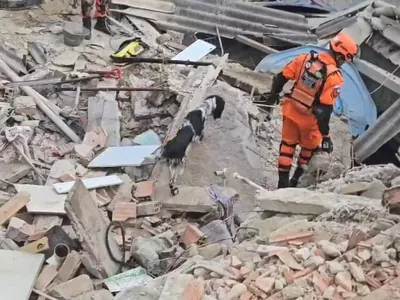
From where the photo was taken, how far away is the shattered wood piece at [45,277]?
18.4 ft

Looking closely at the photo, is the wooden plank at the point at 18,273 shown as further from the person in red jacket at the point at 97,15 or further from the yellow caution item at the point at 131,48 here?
the person in red jacket at the point at 97,15

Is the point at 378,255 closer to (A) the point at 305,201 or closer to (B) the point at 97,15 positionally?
(A) the point at 305,201

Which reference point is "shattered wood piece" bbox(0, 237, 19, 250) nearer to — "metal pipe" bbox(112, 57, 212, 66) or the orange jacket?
the orange jacket

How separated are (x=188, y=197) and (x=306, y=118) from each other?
168 cm

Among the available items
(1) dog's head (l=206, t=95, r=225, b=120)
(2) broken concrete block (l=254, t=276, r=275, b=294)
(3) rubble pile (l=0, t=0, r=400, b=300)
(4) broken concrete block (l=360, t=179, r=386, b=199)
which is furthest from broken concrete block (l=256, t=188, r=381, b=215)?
(1) dog's head (l=206, t=95, r=225, b=120)

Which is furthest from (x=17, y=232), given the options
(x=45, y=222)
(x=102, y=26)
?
(x=102, y=26)

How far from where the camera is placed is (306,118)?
760 centimetres

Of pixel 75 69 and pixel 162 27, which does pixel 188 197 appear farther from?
pixel 162 27

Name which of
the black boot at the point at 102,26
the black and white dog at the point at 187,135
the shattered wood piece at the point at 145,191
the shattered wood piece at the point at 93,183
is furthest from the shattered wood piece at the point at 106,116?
the black boot at the point at 102,26

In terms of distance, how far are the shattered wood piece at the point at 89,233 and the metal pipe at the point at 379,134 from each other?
4638mm

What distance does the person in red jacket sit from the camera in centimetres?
1076

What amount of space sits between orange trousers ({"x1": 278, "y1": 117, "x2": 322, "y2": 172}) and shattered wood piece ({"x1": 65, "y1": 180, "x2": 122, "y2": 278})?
2.77m

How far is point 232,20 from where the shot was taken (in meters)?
11.8

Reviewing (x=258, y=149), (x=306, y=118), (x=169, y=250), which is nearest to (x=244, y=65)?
(x=258, y=149)
